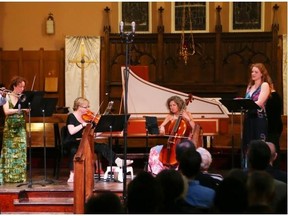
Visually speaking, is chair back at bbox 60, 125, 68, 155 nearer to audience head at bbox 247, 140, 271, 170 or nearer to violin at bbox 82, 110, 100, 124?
violin at bbox 82, 110, 100, 124

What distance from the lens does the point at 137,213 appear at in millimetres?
3426

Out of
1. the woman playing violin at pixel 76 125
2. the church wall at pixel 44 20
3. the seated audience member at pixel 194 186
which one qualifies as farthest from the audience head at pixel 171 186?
the church wall at pixel 44 20

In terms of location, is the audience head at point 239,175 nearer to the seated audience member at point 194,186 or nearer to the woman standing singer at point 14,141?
the seated audience member at point 194,186

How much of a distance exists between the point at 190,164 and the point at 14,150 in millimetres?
3983

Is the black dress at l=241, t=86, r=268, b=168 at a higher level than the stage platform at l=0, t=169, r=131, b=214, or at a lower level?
higher

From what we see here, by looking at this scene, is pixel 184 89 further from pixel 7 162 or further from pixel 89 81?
pixel 7 162

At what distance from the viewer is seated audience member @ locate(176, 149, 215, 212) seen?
3.77 m

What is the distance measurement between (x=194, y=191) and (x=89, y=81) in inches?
339

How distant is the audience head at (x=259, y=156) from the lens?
423cm

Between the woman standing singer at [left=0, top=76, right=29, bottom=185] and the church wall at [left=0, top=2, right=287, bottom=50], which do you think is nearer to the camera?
the woman standing singer at [left=0, top=76, right=29, bottom=185]

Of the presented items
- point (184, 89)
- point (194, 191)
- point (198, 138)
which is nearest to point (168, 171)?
point (194, 191)

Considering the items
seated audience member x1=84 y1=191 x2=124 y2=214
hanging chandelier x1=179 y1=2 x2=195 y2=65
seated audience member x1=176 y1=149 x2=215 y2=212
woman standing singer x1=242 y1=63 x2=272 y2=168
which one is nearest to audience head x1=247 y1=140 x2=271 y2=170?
seated audience member x1=176 y1=149 x2=215 y2=212

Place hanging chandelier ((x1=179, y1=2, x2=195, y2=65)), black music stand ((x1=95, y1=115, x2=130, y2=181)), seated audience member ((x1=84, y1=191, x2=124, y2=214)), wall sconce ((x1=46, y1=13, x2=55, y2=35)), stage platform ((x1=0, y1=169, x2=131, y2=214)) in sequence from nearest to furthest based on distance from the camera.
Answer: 1. seated audience member ((x1=84, y1=191, x2=124, y2=214))
2. black music stand ((x1=95, y1=115, x2=130, y2=181))
3. stage platform ((x1=0, y1=169, x2=131, y2=214))
4. hanging chandelier ((x1=179, y1=2, x2=195, y2=65))
5. wall sconce ((x1=46, y1=13, x2=55, y2=35))

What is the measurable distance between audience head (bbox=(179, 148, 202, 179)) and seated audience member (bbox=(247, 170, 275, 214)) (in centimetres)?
58
